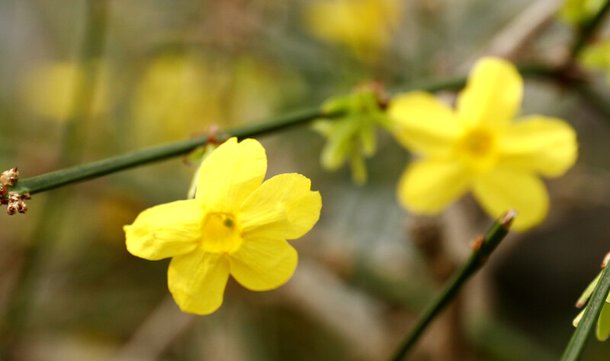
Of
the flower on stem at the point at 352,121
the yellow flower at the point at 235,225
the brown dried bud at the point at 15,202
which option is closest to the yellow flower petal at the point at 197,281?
the yellow flower at the point at 235,225

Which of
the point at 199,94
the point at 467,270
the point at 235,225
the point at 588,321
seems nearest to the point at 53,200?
the point at 199,94

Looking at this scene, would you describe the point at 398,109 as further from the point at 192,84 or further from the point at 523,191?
the point at 192,84

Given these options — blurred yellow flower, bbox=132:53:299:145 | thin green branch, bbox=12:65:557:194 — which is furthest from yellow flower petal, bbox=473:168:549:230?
blurred yellow flower, bbox=132:53:299:145

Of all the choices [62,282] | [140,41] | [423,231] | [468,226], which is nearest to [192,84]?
[140,41]

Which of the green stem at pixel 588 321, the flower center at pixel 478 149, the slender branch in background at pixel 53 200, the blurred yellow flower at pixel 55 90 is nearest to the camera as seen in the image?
the green stem at pixel 588 321

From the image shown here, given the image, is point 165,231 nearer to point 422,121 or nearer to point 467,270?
point 467,270

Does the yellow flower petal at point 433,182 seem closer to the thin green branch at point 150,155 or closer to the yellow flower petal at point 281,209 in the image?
the thin green branch at point 150,155

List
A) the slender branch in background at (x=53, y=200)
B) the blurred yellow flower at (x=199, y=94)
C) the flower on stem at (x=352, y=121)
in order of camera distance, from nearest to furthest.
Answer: the flower on stem at (x=352, y=121), the slender branch in background at (x=53, y=200), the blurred yellow flower at (x=199, y=94)

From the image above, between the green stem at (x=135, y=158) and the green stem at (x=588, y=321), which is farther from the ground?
the green stem at (x=135, y=158)
